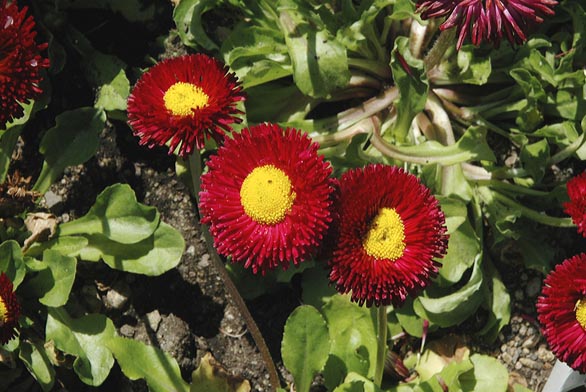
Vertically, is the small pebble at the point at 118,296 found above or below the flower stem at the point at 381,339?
below

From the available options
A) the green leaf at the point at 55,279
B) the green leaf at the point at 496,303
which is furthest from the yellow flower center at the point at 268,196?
the green leaf at the point at 496,303

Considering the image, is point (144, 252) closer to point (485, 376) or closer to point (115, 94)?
point (115, 94)

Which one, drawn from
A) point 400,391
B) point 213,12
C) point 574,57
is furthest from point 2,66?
point 574,57

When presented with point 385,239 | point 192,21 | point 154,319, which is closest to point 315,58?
point 192,21

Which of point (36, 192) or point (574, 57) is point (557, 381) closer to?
point (574, 57)

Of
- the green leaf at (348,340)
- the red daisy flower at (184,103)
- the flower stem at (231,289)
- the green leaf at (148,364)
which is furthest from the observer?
the green leaf at (348,340)

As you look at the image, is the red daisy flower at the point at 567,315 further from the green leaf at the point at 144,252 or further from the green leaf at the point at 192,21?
the green leaf at the point at 192,21
